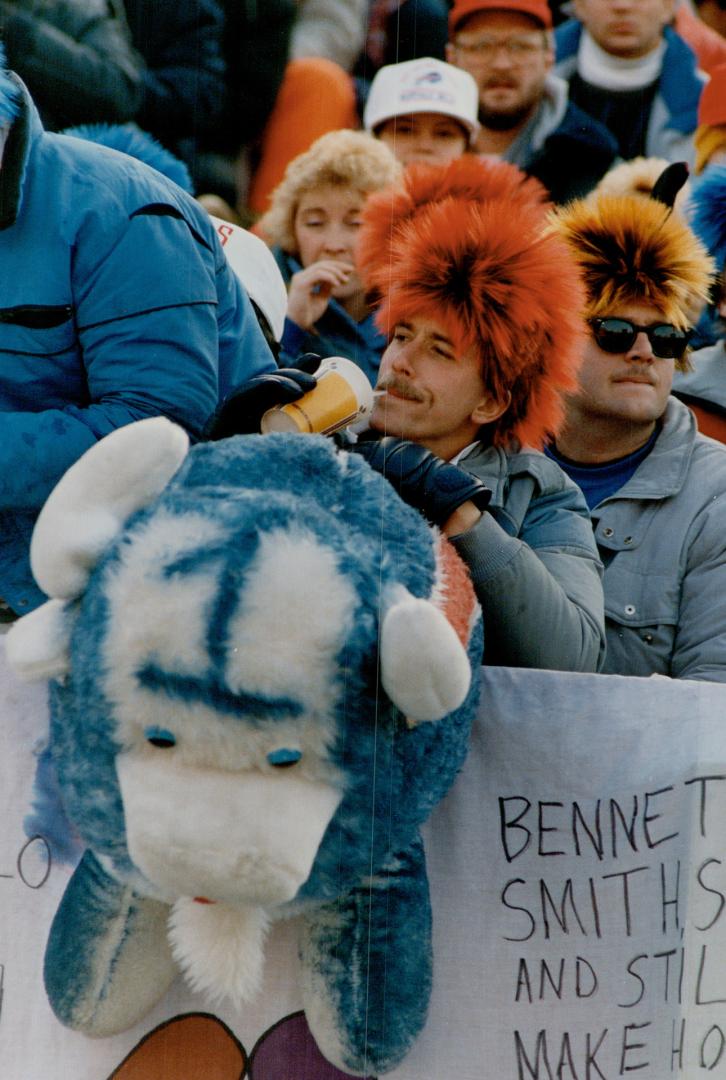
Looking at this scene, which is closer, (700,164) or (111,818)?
(111,818)

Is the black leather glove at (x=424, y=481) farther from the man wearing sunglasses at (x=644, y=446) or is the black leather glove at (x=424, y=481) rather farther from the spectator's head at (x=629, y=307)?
the spectator's head at (x=629, y=307)

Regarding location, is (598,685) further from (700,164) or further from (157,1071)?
(700,164)

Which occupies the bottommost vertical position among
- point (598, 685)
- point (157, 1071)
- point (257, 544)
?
point (157, 1071)

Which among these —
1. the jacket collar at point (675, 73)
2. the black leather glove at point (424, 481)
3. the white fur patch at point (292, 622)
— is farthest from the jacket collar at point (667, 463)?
the white fur patch at point (292, 622)

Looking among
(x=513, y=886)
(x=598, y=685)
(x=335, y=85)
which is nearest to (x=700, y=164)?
(x=335, y=85)

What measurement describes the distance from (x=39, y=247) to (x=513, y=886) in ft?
3.28

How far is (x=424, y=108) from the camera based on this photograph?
8.59ft

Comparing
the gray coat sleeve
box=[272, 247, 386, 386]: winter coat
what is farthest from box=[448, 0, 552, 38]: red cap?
the gray coat sleeve

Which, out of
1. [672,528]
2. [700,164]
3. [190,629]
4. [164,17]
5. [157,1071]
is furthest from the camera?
[700,164]

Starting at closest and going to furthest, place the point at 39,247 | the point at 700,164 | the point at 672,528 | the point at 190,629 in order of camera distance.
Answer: the point at 190,629
the point at 39,247
the point at 672,528
the point at 700,164

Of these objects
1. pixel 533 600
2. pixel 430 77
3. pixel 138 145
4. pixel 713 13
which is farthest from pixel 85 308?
pixel 713 13

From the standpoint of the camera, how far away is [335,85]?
2.41m

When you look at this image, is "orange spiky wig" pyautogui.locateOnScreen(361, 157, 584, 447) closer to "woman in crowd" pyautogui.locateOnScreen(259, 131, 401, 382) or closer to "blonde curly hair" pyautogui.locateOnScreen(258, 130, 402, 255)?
"woman in crowd" pyautogui.locateOnScreen(259, 131, 401, 382)

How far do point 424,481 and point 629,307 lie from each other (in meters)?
0.80
